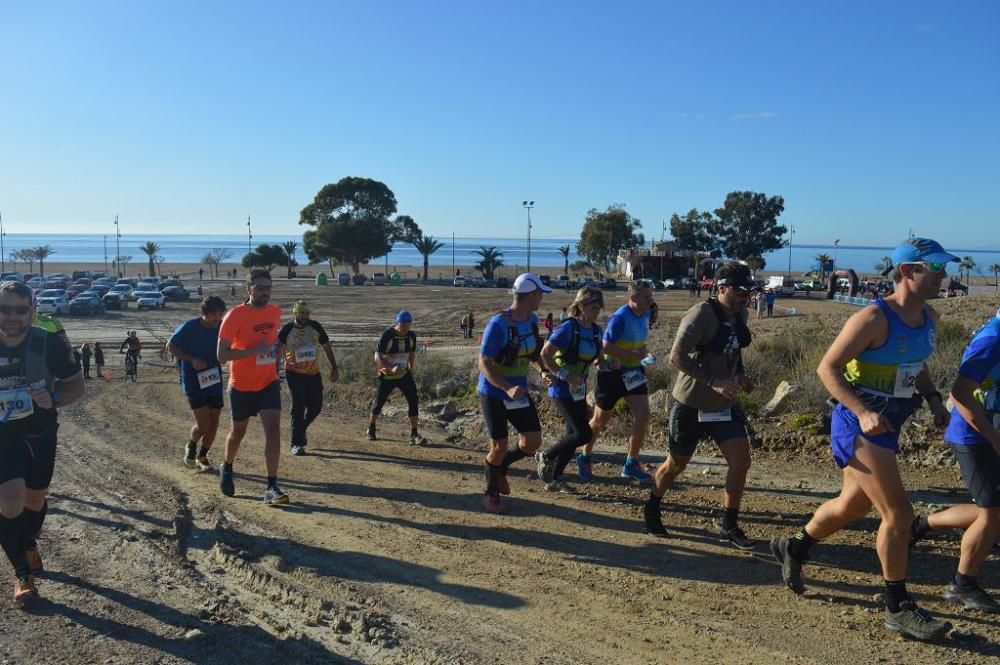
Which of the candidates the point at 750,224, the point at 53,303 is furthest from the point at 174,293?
the point at 750,224

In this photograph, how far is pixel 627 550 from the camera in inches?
215

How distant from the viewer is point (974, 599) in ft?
14.1

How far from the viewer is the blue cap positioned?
3990mm

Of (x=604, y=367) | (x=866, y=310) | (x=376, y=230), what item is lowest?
(x=604, y=367)

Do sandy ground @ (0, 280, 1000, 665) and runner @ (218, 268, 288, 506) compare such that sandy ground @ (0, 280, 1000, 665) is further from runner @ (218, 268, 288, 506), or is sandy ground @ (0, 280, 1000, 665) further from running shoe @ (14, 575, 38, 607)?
runner @ (218, 268, 288, 506)

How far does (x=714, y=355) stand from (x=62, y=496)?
5.66 metres

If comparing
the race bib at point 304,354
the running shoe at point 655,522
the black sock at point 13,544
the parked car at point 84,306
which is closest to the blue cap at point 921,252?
the running shoe at point 655,522

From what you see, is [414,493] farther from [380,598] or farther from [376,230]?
[376,230]

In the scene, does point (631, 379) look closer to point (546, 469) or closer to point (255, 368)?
point (546, 469)

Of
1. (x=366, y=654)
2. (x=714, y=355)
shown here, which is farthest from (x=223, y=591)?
(x=714, y=355)

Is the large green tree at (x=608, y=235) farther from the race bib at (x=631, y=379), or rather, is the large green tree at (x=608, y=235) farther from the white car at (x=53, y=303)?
the race bib at (x=631, y=379)

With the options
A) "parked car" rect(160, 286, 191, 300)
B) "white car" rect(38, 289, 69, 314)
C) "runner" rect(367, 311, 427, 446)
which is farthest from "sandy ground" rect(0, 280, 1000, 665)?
"parked car" rect(160, 286, 191, 300)

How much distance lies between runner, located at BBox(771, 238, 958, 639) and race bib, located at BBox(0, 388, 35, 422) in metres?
4.43

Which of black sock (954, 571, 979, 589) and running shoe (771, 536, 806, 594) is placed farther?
running shoe (771, 536, 806, 594)
